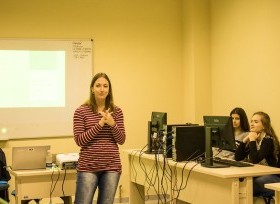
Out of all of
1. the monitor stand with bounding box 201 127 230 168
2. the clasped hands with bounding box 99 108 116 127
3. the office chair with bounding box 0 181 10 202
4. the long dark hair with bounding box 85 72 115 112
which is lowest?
the office chair with bounding box 0 181 10 202

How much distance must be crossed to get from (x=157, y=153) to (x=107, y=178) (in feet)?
3.49

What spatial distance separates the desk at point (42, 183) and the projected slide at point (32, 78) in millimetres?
1707

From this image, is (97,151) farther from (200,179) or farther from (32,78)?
(32,78)

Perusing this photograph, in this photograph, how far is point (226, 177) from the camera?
10.3ft

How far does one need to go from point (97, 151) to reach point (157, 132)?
3.66 ft

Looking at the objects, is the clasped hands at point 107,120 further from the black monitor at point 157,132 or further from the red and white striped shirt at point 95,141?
the black monitor at point 157,132

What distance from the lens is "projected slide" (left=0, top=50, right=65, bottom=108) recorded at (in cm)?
537

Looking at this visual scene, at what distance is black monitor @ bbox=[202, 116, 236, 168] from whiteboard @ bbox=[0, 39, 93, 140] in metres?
2.39

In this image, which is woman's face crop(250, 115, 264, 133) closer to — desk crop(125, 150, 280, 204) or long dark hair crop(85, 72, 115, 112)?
desk crop(125, 150, 280, 204)

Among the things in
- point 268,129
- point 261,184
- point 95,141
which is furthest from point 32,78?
point 261,184

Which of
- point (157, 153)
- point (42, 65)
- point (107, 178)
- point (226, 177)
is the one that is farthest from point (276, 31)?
point (42, 65)

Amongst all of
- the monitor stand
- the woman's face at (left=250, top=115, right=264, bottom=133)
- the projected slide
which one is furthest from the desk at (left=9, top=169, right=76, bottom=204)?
the woman's face at (left=250, top=115, right=264, bottom=133)

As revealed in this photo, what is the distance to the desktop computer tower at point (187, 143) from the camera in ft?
12.6


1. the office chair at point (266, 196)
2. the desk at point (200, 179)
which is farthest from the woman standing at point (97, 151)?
the office chair at point (266, 196)
